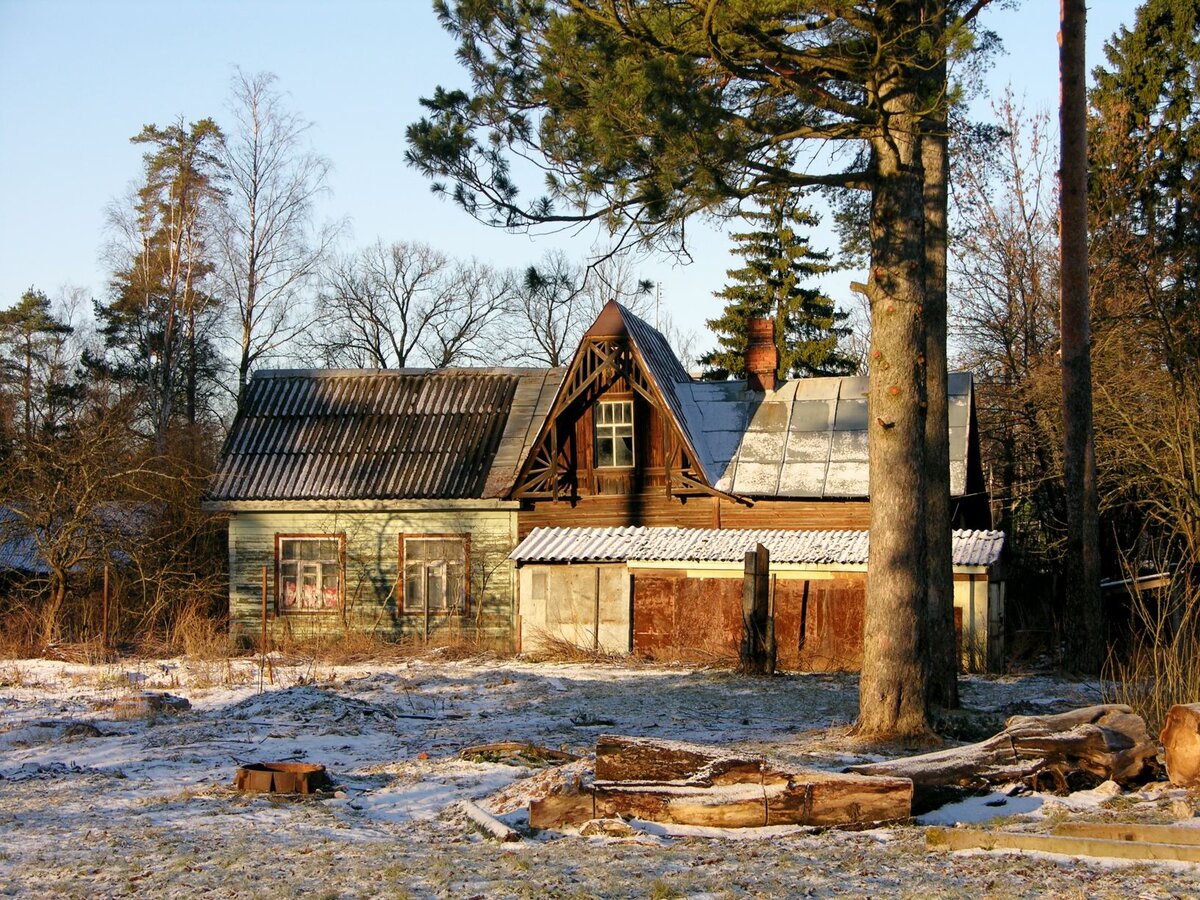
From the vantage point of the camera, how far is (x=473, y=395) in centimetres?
2673

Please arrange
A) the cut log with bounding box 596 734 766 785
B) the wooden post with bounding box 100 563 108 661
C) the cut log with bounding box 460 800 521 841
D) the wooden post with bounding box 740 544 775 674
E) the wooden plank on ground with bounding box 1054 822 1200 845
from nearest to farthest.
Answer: the wooden plank on ground with bounding box 1054 822 1200 845
the cut log with bounding box 460 800 521 841
the cut log with bounding box 596 734 766 785
the wooden post with bounding box 740 544 775 674
the wooden post with bounding box 100 563 108 661

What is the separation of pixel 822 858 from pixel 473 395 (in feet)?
66.5

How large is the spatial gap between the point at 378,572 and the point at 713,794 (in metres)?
17.5

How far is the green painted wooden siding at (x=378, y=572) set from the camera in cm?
2422

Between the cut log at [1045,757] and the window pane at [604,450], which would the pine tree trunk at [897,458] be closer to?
the cut log at [1045,757]

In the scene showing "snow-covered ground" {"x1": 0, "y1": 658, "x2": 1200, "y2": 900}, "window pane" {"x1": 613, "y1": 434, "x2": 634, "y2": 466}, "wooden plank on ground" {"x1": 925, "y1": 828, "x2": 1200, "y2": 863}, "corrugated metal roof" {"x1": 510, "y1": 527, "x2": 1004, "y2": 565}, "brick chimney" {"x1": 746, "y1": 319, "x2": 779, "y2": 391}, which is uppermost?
"brick chimney" {"x1": 746, "y1": 319, "x2": 779, "y2": 391}

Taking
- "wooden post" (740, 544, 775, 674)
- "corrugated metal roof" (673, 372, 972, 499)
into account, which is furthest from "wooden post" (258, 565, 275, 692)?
"corrugated metal roof" (673, 372, 972, 499)

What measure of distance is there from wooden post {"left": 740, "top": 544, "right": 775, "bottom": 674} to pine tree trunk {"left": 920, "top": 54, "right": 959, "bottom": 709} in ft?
16.5

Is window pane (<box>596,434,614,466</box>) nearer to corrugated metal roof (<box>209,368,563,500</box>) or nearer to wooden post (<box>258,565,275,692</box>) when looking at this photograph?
corrugated metal roof (<box>209,368,563,500</box>)

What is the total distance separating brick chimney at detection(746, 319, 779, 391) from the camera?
25.8 m

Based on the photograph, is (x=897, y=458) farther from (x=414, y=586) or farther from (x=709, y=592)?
(x=414, y=586)

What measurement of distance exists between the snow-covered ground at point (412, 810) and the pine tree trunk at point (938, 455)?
89 centimetres

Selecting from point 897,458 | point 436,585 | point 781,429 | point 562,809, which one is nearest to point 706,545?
point 781,429

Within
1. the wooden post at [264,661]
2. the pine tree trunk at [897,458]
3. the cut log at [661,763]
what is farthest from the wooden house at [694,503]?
the cut log at [661,763]
